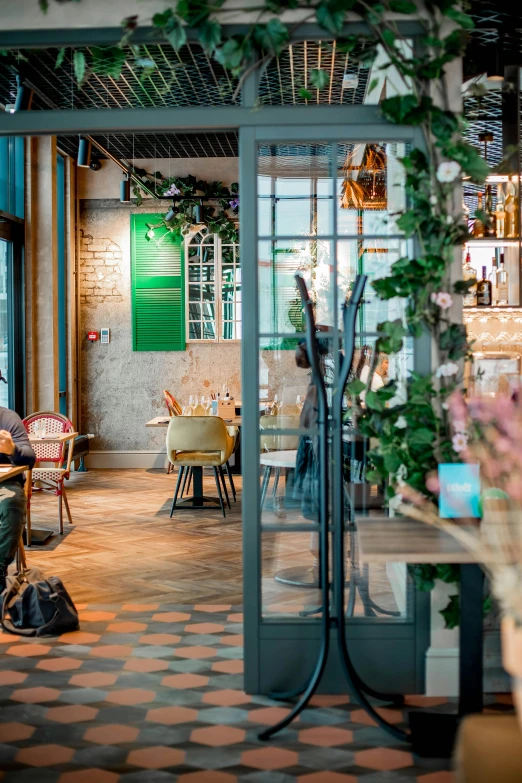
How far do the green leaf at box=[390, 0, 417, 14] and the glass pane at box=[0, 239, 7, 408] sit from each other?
690 cm

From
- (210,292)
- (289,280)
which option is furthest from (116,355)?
(289,280)

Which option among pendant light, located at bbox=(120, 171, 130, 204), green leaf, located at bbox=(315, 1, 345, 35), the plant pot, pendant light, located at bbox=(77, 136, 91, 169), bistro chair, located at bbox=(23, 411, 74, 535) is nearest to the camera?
the plant pot

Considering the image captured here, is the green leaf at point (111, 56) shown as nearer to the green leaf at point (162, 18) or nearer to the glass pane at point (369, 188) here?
the green leaf at point (162, 18)

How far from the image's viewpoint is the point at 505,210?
18.4ft

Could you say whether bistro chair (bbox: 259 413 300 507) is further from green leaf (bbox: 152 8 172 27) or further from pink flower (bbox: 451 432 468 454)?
green leaf (bbox: 152 8 172 27)

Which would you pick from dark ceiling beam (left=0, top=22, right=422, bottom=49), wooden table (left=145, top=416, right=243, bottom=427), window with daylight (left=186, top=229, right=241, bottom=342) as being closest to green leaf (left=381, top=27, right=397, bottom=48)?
dark ceiling beam (left=0, top=22, right=422, bottom=49)

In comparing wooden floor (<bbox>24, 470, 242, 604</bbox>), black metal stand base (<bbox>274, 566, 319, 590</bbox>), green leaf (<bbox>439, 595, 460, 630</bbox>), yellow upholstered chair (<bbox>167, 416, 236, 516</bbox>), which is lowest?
wooden floor (<bbox>24, 470, 242, 604</bbox>)

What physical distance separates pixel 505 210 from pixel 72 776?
14.0ft

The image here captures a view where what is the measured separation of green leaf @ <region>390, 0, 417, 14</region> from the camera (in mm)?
3570

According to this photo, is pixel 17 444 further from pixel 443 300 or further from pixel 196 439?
pixel 443 300

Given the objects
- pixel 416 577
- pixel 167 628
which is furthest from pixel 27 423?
pixel 416 577

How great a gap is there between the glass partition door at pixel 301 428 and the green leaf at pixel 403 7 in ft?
Result: 1.73

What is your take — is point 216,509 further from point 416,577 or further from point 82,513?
point 416,577

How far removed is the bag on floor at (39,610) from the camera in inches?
189
